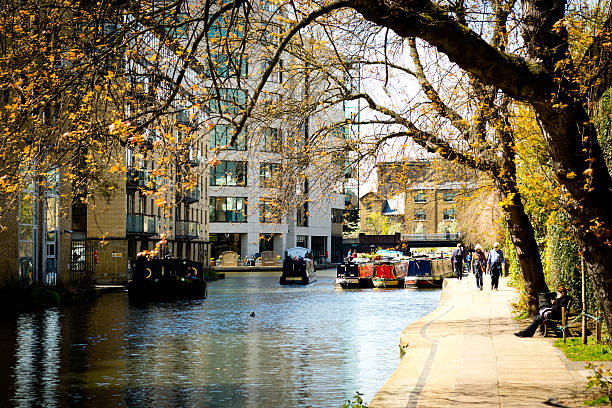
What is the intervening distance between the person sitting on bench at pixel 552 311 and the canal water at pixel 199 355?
2.59 metres

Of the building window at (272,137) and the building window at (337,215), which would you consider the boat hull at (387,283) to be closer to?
the building window at (272,137)

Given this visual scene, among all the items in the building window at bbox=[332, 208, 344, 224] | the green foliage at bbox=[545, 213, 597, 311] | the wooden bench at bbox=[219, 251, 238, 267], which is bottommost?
the wooden bench at bbox=[219, 251, 238, 267]

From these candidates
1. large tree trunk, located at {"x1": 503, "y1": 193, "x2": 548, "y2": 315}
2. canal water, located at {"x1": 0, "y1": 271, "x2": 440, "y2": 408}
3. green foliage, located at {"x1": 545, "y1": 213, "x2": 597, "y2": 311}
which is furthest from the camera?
large tree trunk, located at {"x1": 503, "y1": 193, "x2": 548, "y2": 315}

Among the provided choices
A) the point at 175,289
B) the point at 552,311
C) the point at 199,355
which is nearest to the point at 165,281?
the point at 175,289

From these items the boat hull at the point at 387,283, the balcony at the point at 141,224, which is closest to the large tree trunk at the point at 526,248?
the boat hull at the point at 387,283

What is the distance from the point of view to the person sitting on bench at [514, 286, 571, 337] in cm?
1619

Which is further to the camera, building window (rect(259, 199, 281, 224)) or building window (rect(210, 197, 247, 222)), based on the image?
building window (rect(210, 197, 247, 222))

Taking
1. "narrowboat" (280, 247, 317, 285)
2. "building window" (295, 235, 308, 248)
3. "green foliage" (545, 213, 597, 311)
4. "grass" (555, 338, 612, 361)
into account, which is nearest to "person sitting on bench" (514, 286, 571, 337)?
"grass" (555, 338, 612, 361)

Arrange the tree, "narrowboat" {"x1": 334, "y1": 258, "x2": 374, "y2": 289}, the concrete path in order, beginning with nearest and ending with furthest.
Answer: the tree < the concrete path < "narrowboat" {"x1": 334, "y1": 258, "x2": 374, "y2": 289}

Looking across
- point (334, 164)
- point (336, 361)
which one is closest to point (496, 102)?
point (334, 164)

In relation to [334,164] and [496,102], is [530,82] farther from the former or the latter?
[334,164]

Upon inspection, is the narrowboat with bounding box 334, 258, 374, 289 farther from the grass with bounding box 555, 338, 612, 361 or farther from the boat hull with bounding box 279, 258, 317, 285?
the grass with bounding box 555, 338, 612, 361

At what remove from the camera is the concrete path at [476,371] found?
9914mm

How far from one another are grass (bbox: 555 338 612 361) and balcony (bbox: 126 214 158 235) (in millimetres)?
40010
